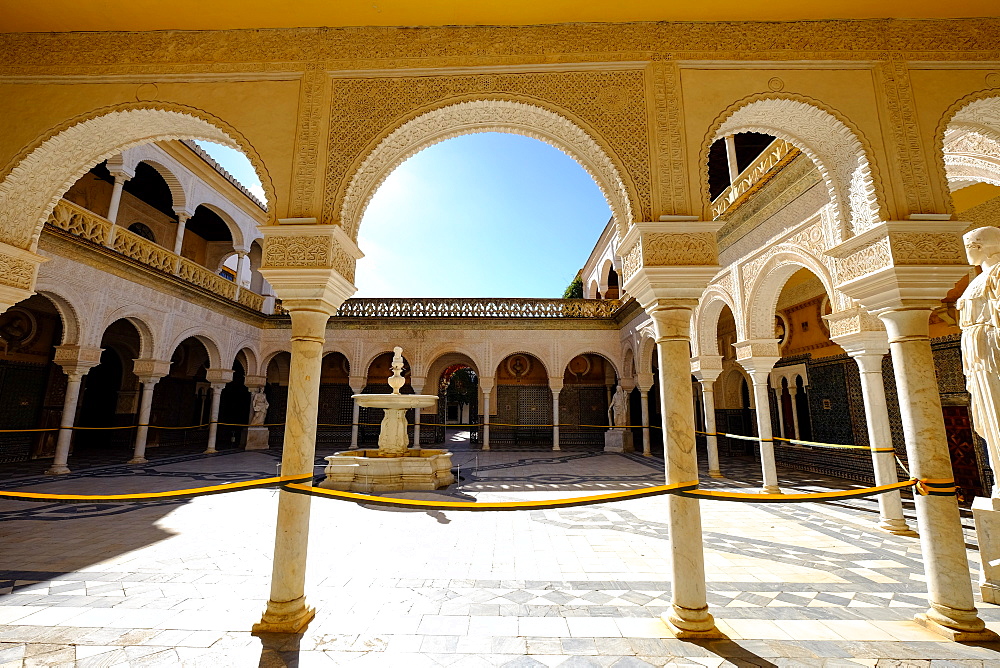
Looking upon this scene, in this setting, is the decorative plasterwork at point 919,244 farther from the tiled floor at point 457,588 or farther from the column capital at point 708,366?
the column capital at point 708,366

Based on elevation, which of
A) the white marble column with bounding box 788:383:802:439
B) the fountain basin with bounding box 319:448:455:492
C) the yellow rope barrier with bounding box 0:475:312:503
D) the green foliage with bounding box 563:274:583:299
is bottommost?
the fountain basin with bounding box 319:448:455:492

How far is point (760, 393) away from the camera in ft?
21.4

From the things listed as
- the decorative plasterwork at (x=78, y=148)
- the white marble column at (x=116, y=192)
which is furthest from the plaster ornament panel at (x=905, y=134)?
the white marble column at (x=116, y=192)

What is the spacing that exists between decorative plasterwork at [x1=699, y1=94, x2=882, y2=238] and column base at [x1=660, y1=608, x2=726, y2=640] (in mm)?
2399

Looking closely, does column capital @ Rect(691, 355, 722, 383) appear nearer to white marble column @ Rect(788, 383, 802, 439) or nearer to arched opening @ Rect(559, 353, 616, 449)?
white marble column @ Rect(788, 383, 802, 439)

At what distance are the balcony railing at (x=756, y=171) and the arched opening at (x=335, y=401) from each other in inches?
454

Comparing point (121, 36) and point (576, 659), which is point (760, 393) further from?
point (121, 36)

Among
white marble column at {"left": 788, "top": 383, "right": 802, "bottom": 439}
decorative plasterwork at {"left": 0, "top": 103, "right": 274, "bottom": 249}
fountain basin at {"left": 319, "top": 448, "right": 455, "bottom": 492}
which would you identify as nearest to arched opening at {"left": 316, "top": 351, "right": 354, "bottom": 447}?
fountain basin at {"left": 319, "top": 448, "right": 455, "bottom": 492}

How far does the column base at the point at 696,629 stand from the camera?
231 cm

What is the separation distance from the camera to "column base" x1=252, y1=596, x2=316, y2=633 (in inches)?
93.0

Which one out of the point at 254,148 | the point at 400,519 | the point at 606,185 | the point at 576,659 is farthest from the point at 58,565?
the point at 606,185

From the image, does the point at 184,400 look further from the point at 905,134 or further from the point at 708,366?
the point at 905,134

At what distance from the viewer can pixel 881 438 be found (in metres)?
4.50

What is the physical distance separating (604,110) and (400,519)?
171 inches
